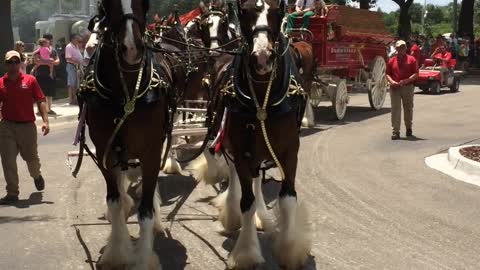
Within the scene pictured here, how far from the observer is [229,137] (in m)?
5.46

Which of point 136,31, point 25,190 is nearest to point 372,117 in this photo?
point 25,190

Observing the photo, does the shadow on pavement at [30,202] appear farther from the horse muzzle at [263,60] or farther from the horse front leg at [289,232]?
the horse muzzle at [263,60]

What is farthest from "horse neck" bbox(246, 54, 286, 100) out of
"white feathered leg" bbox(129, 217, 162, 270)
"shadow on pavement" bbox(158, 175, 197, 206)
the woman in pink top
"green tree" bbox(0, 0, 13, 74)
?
"green tree" bbox(0, 0, 13, 74)

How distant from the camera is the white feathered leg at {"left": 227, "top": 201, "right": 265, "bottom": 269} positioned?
17.0 ft

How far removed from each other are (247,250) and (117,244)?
112 cm

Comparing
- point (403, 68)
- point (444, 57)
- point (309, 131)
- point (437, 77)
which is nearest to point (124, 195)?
point (309, 131)

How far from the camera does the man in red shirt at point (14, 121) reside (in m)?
7.93

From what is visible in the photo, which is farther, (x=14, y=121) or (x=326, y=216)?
(x=14, y=121)

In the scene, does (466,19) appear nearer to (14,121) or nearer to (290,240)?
(14,121)

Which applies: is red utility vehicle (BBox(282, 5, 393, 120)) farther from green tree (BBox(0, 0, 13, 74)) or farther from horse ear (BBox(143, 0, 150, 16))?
green tree (BBox(0, 0, 13, 74))

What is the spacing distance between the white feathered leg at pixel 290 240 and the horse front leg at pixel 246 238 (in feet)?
0.61

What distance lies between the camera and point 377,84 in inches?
679

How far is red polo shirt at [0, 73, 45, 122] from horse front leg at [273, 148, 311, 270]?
4.14 meters

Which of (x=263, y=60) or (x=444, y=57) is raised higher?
(x=263, y=60)
